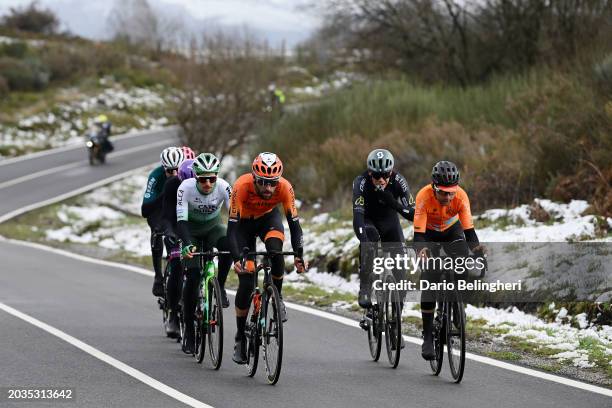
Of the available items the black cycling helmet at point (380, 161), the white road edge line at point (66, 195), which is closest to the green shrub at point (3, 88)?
the white road edge line at point (66, 195)

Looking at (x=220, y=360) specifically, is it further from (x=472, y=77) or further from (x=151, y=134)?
(x=151, y=134)

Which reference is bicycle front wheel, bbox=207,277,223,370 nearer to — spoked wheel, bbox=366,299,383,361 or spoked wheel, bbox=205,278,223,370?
spoked wheel, bbox=205,278,223,370

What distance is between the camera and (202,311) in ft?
32.9

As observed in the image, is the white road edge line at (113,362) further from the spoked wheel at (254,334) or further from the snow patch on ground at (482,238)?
the snow patch on ground at (482,238)

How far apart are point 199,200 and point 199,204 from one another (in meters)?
0.04

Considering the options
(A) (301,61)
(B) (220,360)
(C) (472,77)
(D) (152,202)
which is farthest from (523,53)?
(A) (301,61)

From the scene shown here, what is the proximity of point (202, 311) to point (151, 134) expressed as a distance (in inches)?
1438

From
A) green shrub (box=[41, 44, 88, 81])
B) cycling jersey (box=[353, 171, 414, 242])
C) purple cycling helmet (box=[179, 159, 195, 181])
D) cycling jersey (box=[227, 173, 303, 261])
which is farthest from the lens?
green shrub (box=[41, 44, 88, 81])

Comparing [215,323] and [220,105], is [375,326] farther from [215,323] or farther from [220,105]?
A: [220,105]

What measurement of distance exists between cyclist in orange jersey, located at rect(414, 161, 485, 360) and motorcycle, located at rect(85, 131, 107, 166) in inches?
1114

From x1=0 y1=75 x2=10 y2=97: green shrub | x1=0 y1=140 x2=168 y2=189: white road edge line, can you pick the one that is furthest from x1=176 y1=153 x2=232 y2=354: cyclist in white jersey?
x1=0 y1=75 x2=10 y2=97: green shrub

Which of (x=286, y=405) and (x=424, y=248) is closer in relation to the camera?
(x=286, y=405)

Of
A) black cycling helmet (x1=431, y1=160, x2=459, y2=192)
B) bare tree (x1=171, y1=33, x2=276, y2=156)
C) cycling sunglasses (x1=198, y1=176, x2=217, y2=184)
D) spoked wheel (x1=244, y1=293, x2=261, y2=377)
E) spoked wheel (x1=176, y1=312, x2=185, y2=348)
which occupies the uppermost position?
bare tree (x1=171, y1=33, x2=276, y2=156)

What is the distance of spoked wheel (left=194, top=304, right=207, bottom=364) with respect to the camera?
393 inches
